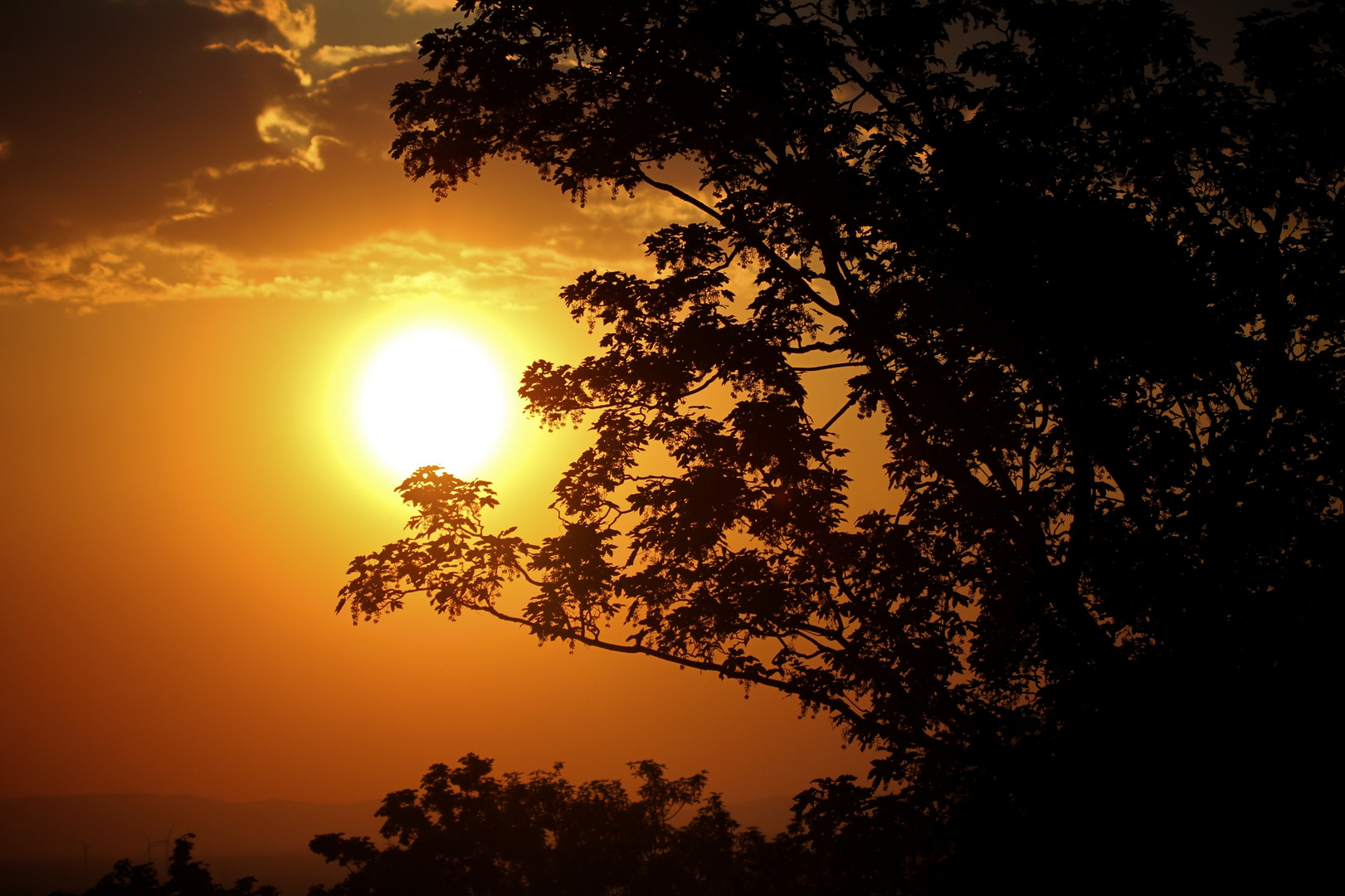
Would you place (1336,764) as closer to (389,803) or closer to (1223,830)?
(1223,830)

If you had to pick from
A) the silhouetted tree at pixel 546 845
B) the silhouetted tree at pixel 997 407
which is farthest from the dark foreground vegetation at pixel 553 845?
the silhouetted tree at pixel 997 407

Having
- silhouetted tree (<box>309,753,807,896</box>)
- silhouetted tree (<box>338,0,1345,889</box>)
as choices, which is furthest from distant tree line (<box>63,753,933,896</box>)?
silhouetted tree (<box>338,0,1345,889</box>)

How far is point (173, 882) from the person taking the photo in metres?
47.3

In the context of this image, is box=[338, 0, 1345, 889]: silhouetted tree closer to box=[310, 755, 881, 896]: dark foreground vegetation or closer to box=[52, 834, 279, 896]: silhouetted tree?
box=[310, 755, 881, 896]: dark foreground vegetation

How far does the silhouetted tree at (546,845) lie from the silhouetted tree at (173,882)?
525 cm

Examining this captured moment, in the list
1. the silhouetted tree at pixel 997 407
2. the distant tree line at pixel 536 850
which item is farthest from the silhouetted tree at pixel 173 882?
the silhouetted tree at pixel 997 407

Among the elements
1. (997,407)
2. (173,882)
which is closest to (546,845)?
(173,882)

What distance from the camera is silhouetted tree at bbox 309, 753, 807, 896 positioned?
138 feet

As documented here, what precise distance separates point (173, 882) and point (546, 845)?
21.3 m

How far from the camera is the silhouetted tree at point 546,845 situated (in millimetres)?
42125

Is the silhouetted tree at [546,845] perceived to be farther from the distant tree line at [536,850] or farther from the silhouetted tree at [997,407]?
the silhouetted tree at [997,407]

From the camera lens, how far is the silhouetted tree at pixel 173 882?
43.5 meters

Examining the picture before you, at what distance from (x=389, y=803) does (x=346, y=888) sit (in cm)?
440

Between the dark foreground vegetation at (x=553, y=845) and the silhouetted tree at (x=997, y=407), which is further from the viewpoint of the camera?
the dark foreground vegetation at (x=553, y=845)
